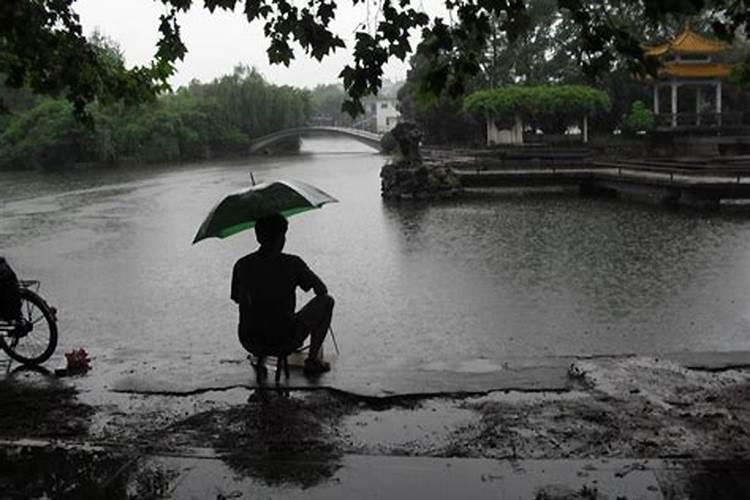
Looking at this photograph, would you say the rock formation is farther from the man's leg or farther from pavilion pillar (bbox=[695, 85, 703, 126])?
the man's leg

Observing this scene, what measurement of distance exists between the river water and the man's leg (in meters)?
0.76

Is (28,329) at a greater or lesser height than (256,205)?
lesser

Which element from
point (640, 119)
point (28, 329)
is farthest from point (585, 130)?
point (28, 329)

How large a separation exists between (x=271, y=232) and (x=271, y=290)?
34cm

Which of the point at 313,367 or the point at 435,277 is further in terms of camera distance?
the point at 435,277

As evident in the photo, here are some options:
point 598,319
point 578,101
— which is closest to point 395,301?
point 598,319

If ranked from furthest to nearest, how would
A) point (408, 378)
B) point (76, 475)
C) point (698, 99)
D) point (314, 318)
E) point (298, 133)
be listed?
1. point (298, 133)
2. point (698, 99)
3. point (408, 378)
4. point (314, 318)
5. point (76, 475)

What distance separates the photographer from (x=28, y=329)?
20.0ft

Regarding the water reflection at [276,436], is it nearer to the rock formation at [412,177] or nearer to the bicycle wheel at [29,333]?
the bicycle wheel at [29,333]

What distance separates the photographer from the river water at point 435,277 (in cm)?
854

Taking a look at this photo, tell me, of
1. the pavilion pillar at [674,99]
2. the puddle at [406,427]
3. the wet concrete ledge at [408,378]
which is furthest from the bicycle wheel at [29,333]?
the pavilion pillar at [674,99]

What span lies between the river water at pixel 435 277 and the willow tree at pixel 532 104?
48.2ft

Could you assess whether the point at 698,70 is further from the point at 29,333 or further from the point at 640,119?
the point at 29,333

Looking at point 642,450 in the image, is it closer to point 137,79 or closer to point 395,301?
point 137,79
